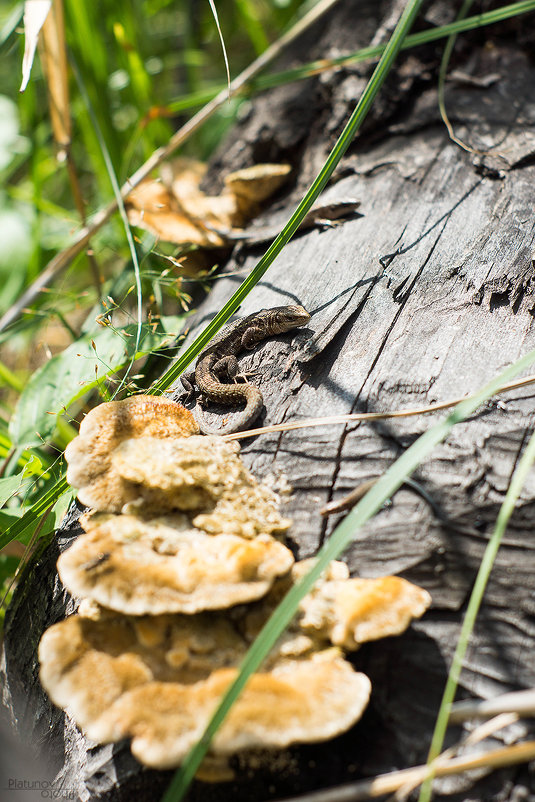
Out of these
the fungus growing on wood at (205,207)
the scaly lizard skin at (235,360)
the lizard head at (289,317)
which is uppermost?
the fungus growing on wood at (205,207)

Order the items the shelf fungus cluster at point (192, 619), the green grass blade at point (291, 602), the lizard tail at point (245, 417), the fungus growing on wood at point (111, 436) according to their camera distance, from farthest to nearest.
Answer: the lizard tail at point (245, 417) < the fungus growing on wood at point (111, 436) < the shelf fungus cluster at point (192, 619) < the green grass blade at point (291, 602)

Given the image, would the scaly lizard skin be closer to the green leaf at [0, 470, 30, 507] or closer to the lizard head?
the lizard head

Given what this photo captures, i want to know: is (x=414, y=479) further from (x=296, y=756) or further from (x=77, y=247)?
(x=77, y=247)

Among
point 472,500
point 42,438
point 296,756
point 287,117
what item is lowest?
point 296,756

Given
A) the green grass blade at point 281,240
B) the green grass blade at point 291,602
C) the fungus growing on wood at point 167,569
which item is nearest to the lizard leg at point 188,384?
the green grass blade at point 281,240

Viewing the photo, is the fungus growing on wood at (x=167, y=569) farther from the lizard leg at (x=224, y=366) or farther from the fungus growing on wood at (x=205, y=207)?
the fungus growing on wood at (x=205, y=207)

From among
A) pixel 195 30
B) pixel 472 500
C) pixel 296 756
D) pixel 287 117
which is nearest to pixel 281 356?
pixel 472 500

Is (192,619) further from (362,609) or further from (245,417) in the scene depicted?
(245,417)
